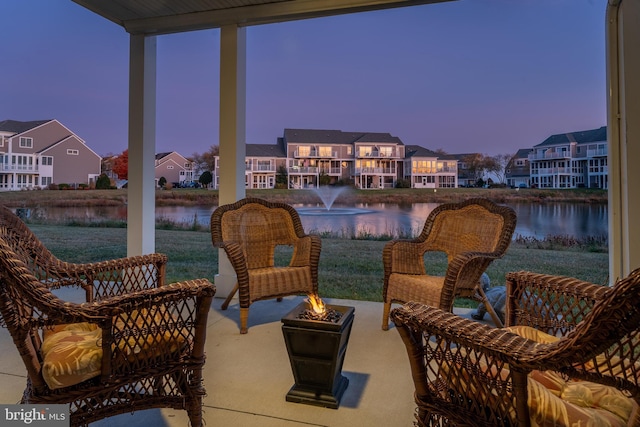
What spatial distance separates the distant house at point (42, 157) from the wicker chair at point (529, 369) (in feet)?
16.9

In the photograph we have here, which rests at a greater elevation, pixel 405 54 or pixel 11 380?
pixel 405 54

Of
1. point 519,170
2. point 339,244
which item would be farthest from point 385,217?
point 519,170

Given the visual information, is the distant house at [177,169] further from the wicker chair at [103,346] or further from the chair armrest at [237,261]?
the wicker chair at [103,346]

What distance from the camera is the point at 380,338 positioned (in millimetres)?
2721

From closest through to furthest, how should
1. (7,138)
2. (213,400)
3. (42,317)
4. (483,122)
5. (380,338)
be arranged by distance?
→ 1. (42,317)
2. (213,400)
3. (380,338)
4. (483,122)
5. (7,138)

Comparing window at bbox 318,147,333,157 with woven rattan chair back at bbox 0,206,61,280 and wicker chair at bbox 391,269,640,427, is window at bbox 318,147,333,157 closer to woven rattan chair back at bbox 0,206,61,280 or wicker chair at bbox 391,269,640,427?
woven rattan chair back at bbox 0,206,61,280

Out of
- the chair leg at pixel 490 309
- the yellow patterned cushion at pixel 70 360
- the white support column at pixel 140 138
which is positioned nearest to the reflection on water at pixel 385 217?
the white support column at pixel 140 138

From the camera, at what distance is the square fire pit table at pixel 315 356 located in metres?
1.77

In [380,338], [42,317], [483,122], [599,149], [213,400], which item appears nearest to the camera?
[42,317]

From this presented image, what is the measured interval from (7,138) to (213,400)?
15.8ft

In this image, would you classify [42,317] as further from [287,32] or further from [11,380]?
[287,32]

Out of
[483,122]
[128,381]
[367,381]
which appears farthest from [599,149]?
[128,381]

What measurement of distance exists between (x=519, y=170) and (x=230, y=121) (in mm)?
3229

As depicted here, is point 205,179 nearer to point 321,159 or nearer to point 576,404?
point 321,159
